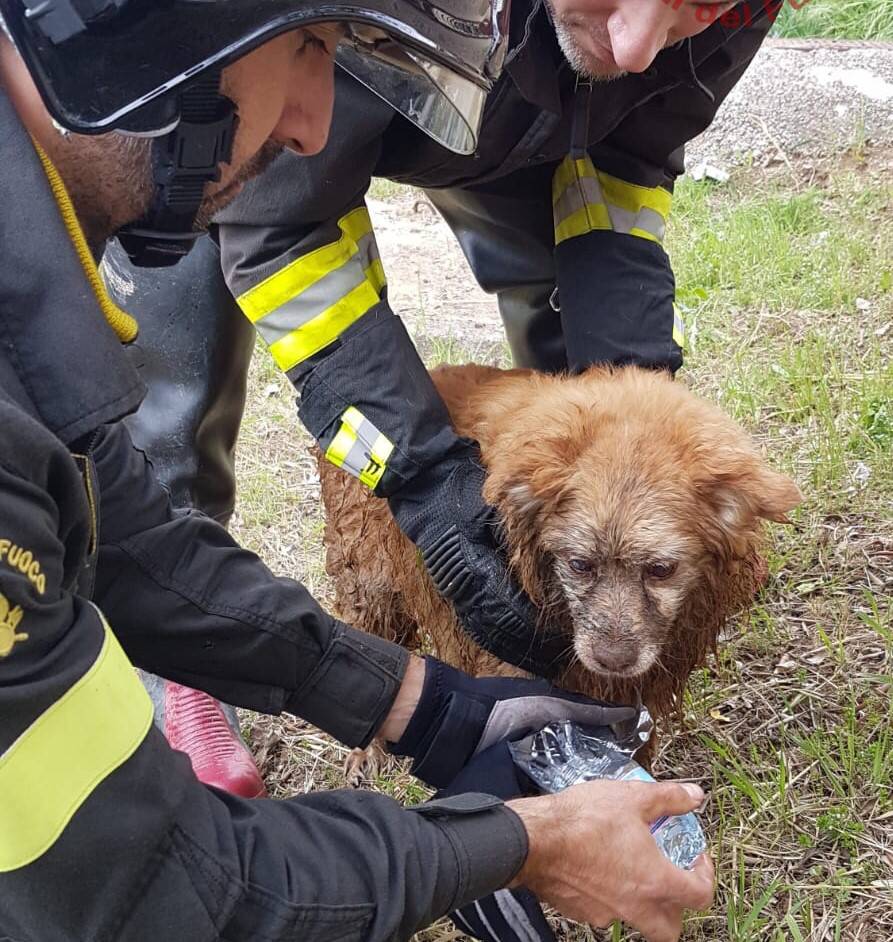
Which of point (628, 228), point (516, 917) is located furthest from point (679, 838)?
point (628, 228)

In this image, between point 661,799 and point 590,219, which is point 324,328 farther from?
point 661,799

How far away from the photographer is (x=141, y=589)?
2.24m

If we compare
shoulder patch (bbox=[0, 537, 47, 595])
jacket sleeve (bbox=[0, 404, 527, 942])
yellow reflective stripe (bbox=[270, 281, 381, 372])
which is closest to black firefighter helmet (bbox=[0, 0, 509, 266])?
jacket sleeve (bbox=[0, 404, 527, 942])

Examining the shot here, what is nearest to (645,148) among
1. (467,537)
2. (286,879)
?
(467,537)

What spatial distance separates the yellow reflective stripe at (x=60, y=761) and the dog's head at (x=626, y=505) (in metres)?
1.42

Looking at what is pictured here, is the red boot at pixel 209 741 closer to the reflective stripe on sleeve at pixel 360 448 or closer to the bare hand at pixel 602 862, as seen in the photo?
the reflective stripe on sleeve at pixel 360 448

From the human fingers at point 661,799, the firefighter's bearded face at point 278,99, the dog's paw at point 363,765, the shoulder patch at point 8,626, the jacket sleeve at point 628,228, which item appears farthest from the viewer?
the dog's paw at point 363,765

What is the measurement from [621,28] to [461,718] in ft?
5.60

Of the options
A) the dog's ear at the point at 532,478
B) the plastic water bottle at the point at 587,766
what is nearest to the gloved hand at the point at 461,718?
the plastic water bottle at the point at 587,766

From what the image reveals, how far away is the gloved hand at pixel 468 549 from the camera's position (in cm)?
283

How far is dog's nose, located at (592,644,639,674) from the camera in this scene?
8.95 feet

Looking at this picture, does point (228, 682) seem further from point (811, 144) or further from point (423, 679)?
point (811, 144)

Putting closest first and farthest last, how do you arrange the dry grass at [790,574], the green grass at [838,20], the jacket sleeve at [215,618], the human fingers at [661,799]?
the human fingers at [661,799]
the jacket sleeve at [215,618]
the dry grass at [790,574]
the green grass at [838,20]

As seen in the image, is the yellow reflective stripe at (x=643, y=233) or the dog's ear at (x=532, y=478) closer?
the dog's ear at (x=532, y=478)
